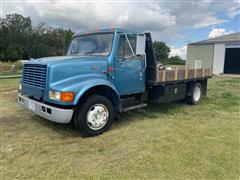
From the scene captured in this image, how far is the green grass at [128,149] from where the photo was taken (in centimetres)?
302

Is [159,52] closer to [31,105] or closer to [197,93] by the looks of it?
[197,93]

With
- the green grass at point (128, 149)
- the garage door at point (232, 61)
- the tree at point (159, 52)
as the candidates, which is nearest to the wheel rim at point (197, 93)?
the tree at point (159, 52)

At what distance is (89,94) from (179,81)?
3.19 metres

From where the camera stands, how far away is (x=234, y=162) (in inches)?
131

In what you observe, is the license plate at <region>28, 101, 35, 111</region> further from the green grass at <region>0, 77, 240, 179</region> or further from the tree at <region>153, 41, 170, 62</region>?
the tree at <region>153, 41, 170, 62</region>

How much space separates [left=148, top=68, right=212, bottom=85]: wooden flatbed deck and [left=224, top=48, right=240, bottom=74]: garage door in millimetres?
17818

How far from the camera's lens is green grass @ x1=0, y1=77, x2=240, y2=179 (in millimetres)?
3021

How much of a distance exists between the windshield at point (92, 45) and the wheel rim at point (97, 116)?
1168 mm

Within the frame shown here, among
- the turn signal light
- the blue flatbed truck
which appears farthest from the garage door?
the turn signal light

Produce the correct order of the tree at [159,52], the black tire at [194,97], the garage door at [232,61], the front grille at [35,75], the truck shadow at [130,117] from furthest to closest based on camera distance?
the garage door at [232,61] < the black tire at [194,97] < the tree at [159,52] < the truck shadow at [130,117] < the front grille at [35,75]

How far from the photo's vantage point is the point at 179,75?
6457mm

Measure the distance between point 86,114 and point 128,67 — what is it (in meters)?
1.53

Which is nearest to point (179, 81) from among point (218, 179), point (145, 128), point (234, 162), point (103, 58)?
point (145, 128)

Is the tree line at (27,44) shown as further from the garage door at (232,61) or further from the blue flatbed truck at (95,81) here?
the blue flatbed truck at (95,81)
